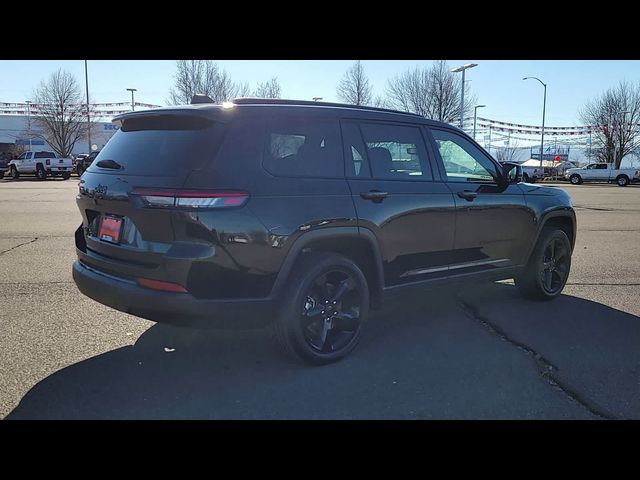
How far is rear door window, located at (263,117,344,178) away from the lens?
11.9ft

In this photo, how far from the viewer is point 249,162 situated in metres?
3.47

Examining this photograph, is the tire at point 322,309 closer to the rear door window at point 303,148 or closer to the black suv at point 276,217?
the black suv at point 276,217

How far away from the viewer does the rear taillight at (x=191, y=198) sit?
3.25 metres

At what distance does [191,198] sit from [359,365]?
175cm

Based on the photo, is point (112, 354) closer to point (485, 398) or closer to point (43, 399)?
point (43, 399)

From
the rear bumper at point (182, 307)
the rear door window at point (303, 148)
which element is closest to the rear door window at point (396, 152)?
the rear door window at point (303, 148)

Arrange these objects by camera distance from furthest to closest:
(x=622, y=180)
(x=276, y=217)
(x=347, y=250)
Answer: (x=622, y=180)
(x=347, y=250)
(x=276, y=217)

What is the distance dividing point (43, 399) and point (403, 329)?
9.46 ft

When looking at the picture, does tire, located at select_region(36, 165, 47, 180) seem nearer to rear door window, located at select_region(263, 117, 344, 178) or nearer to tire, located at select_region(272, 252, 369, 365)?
rear door window, located at select_region(263, 117, 344, 178)

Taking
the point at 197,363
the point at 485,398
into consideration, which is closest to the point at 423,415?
the point at 485,398

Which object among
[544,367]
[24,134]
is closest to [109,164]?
[544,367]

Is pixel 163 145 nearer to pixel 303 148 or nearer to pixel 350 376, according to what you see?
pixel 303 148

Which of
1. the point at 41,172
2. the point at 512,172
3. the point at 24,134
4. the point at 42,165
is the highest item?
Answer: the point at 24,134

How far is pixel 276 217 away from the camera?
3.46 metres
